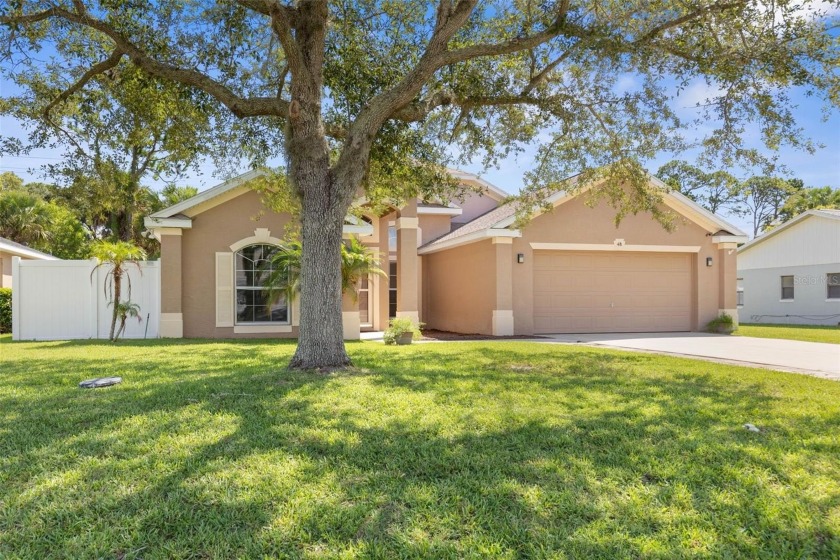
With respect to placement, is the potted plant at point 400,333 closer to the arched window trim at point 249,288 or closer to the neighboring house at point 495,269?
the neighboring house at point 495,269

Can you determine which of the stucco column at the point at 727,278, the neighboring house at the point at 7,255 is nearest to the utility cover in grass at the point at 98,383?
the neighboring house at the point at 7,255

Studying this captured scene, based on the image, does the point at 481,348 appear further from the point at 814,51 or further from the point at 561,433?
the point at 814,51

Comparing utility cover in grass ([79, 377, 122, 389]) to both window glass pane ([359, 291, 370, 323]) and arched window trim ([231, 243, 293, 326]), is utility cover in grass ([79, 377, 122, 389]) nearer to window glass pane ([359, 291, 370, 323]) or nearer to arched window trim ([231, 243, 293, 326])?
arched window trim ([231, 243, 293, 326])

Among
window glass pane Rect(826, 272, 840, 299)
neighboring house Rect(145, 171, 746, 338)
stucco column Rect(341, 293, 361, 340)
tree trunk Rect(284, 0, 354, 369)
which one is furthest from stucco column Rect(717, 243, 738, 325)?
tree trunk Rect(284, 0, 354, 369)

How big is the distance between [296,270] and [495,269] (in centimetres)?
549

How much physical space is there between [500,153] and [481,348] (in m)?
4.19

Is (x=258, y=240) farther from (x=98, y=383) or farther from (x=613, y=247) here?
(x=613, y=247)

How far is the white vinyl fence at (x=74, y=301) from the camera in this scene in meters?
13.2

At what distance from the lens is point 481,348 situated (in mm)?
10859

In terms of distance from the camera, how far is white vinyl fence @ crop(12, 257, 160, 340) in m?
13.2

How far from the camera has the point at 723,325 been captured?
15.7 metres

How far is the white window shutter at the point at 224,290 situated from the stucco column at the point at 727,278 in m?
14.8

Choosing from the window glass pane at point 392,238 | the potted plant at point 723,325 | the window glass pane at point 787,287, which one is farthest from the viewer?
the window glass pane at point 787,287

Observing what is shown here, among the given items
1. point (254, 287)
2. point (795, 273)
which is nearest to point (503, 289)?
point (254, 287)
